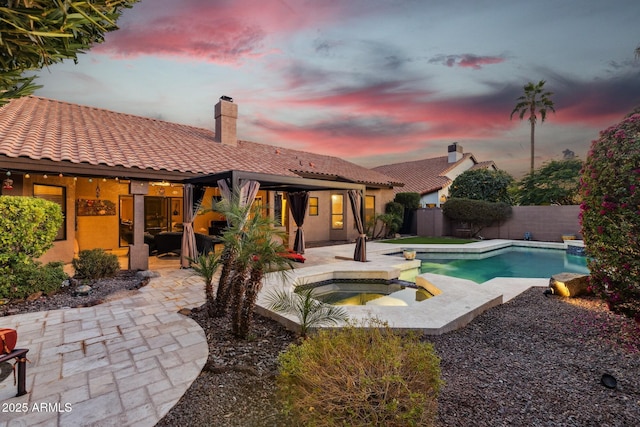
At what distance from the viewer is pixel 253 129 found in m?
17.2

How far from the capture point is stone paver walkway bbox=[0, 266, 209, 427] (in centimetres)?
269

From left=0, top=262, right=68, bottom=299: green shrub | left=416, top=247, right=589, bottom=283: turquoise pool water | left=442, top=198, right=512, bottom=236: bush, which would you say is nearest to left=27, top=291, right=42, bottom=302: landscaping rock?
left=0, top=262, right=68, bottom=299: green shrub

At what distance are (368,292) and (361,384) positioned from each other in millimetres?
6360

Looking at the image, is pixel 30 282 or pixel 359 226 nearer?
pixel 30 282

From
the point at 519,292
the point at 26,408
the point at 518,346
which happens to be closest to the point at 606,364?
the point at 518,346

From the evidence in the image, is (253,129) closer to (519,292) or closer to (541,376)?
(519,292)

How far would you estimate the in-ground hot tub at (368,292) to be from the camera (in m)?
7.10

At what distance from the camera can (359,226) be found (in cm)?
1017

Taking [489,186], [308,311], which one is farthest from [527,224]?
[308,311]

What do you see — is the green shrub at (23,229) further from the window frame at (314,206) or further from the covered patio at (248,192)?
the window frame at (314,206)

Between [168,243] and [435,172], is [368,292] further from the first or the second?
[435,172]

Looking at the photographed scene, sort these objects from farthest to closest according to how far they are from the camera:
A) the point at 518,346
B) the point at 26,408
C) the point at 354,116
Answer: the point at 354,116, the point at 518,346, the point at 26,408

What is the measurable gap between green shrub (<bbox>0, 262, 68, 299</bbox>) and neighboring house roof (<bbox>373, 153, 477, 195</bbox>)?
19.4 metres

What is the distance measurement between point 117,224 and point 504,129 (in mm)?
22353
